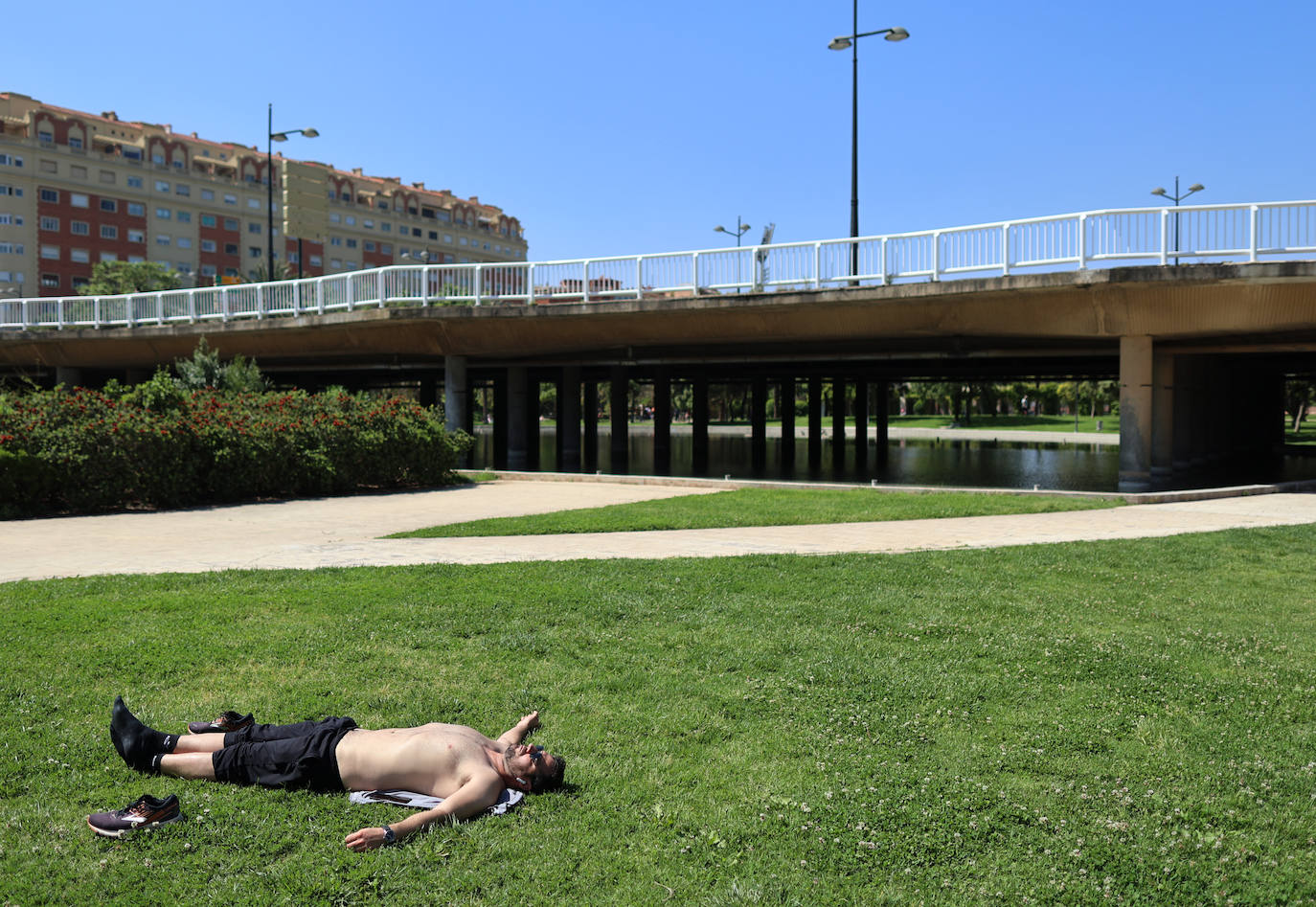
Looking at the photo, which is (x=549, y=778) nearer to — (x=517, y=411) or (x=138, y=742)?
(x=138, y=742)

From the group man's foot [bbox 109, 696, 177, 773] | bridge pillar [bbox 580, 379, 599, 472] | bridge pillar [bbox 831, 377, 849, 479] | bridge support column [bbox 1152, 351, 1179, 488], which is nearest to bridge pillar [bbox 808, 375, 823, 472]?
bridge pillar [bbox 831, 377, 849, 479]

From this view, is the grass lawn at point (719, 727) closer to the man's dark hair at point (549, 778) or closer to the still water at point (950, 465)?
the man's dark hair at point (549, 778)

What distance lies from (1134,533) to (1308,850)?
33.3ft

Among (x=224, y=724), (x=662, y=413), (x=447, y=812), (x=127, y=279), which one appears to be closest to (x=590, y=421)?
(x=662, y=413)

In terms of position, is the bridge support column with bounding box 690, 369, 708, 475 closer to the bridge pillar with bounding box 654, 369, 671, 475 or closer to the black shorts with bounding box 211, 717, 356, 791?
the bridge pillar with bounding box 654, 369, 671, 475

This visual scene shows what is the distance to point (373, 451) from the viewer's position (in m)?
20.7

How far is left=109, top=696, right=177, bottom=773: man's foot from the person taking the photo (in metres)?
4.88

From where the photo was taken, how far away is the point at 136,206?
93.4 m

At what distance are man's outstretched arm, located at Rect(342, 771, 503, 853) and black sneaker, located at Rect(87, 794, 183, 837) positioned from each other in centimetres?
83

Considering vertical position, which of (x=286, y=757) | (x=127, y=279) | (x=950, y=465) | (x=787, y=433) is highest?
(x=127, y=279)

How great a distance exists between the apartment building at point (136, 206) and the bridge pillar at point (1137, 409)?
206 ft

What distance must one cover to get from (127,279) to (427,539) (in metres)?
79.4

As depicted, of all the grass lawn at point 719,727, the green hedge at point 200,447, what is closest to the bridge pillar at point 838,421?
the green hedge at point 200,447

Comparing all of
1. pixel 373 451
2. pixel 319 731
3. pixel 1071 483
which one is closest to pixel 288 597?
pixel 319 731
